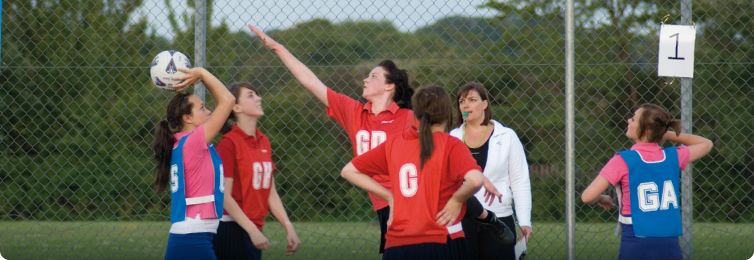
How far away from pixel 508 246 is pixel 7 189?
4519 mm

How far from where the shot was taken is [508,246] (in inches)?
205

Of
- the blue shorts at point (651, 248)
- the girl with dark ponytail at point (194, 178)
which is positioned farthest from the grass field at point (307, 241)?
the girl with dark ponytail at point (194, 178)

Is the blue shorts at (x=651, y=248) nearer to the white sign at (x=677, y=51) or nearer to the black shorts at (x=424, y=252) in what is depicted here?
the black shorts at (x=424, y=252)

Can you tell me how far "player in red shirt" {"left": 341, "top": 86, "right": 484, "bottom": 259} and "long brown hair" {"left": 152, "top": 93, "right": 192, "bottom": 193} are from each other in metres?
1.19

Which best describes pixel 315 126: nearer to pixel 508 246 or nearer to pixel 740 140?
pixel 740 140

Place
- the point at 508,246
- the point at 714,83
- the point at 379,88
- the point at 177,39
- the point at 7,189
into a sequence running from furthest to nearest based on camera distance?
the point at 177,39 → the point at 714,83 → the point at 7,189 → the point at 379,88 → the point at 508,246

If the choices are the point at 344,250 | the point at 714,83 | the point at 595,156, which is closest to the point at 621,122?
the point at 595,156

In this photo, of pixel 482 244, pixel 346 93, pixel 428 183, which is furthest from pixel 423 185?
pixel 346 93

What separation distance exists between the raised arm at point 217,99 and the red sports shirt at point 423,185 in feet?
3.23

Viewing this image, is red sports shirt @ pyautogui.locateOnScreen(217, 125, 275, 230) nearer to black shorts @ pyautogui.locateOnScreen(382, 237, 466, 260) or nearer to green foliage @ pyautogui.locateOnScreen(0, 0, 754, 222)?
black shorts @ pyautogui.locateOnScreen(382, 237, 466, 260)

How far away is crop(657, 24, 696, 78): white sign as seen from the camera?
20.3 ft

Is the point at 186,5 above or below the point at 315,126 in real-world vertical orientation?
above

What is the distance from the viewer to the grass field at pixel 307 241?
8018 millimetres

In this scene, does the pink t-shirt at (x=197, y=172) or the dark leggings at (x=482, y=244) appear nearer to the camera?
the pink t-shirt at (x=197, y=172)
